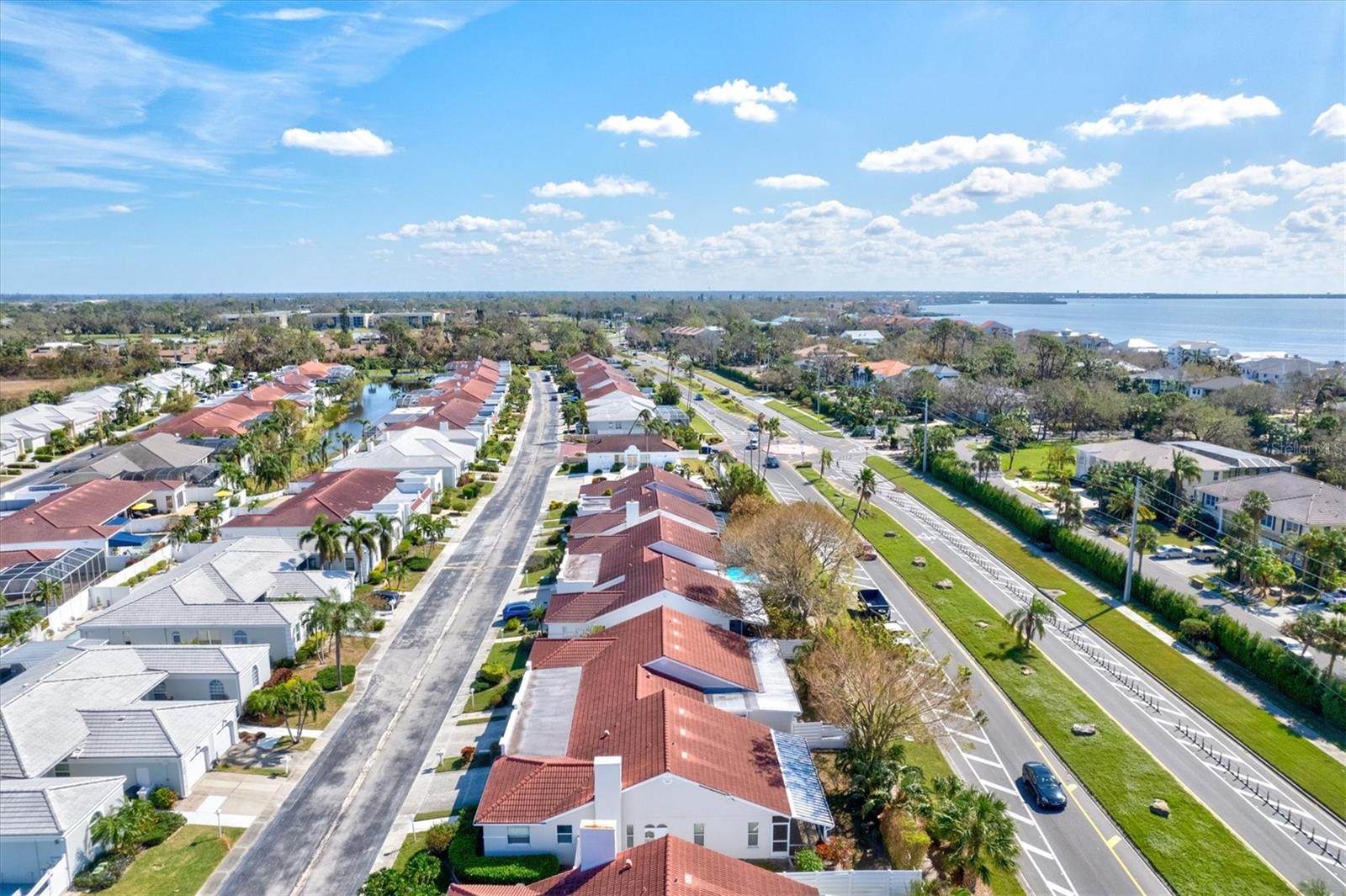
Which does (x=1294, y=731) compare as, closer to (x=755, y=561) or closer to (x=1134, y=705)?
(x=1134, y=705)

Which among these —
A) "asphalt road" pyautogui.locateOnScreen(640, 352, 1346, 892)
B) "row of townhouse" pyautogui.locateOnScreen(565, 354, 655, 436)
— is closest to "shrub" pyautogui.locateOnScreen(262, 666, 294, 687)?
"asphalt road" pyautogui.locateOnScreen(640, 352, 1346, 892)

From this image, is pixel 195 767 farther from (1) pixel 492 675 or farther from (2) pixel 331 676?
(1) pixel 492 675

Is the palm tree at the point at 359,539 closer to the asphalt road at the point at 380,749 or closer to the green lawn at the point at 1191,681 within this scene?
the asphalt road at the point at 380,749

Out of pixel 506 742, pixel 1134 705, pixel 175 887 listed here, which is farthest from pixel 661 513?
pixel 175 887

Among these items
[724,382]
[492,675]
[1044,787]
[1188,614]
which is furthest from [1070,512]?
[724,382]

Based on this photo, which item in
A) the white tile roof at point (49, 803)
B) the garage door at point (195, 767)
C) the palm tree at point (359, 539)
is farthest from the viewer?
the palm tree at point (359, 539)

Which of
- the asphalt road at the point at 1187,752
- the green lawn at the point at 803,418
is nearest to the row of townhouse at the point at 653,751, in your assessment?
the asphalt road at the point at 1187,752

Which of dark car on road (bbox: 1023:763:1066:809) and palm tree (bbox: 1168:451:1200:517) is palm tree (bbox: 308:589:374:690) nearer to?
dark car on road (bbox: 1023:763:1066:809)
